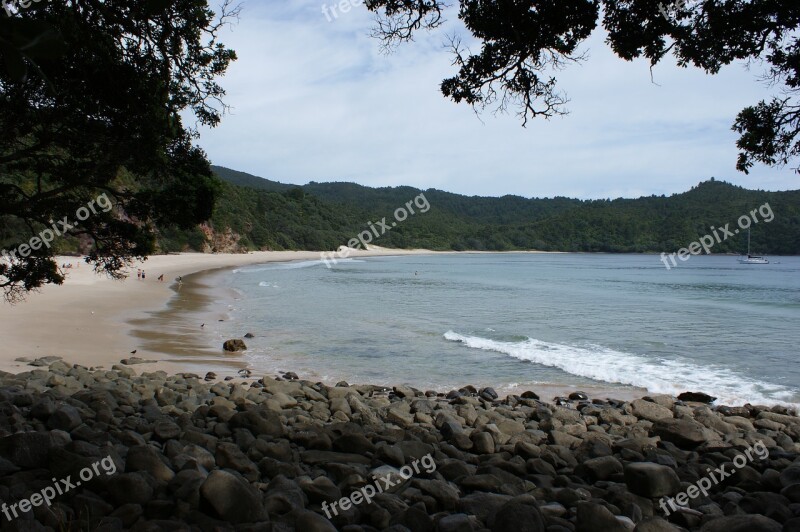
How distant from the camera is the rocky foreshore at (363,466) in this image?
11.7ft

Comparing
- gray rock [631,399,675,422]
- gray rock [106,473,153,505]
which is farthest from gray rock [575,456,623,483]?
gray rock [106,473,153,505]

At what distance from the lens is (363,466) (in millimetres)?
4871

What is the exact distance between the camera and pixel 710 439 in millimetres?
6520

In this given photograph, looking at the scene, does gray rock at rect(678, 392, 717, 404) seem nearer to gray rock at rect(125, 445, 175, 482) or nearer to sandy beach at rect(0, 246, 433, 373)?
sandy beach at rect(0, 246, 433, 373)

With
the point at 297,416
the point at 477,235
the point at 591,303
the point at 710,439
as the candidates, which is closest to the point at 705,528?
the point at 710,439

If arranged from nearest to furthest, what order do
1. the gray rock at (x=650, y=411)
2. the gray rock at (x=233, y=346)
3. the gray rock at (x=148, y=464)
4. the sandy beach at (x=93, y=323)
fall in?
1. the gray rock at (x=148, y=464)
2. the gray rock at (x=650, y=411)
3. the sandy beach at (x=93, y=323)
4. the gray rock at (x=233, y=346)

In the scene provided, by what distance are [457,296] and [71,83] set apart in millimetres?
28971

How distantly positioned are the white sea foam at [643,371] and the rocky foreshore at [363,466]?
3.86 meters

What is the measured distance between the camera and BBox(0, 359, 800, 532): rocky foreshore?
356 cm

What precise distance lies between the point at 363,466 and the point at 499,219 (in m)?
175

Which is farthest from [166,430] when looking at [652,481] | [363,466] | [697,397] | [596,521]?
[697,397]

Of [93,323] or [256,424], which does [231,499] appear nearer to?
[256,424]

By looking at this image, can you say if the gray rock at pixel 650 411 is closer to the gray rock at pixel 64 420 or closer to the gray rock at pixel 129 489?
the gray rock at pixel 129 489

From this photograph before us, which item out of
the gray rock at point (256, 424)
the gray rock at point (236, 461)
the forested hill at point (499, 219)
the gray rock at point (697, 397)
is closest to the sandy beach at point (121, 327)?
the gray rock at point (697, 397)
